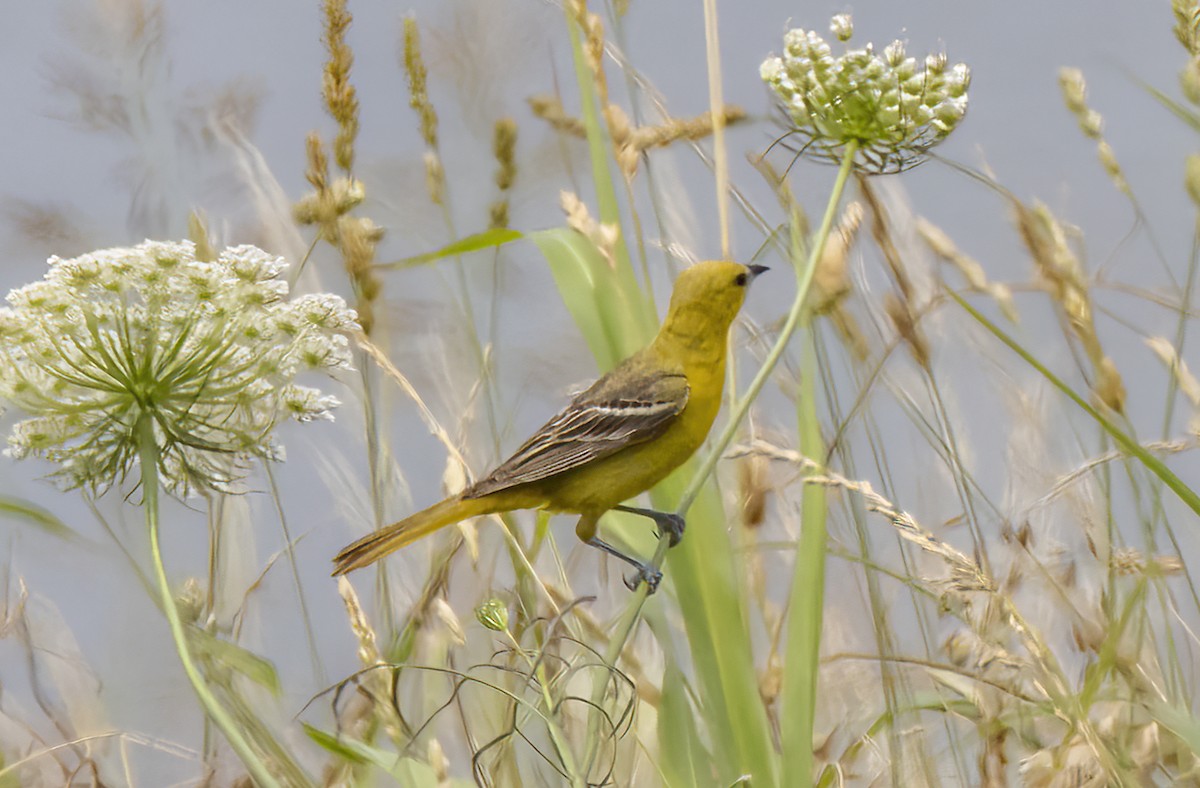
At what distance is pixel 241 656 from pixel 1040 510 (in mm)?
1579

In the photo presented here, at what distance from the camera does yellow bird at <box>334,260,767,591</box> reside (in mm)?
1643

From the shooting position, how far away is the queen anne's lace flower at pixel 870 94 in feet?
5.39

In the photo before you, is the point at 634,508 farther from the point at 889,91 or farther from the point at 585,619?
the point at 889,91

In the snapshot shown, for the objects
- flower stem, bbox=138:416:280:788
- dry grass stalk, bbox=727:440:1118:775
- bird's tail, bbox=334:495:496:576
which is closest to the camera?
flower stem, bbox=138:416:280:788

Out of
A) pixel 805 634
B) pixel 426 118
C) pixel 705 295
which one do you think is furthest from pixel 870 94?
pixel 426 118

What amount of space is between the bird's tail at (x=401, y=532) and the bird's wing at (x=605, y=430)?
0.04 m

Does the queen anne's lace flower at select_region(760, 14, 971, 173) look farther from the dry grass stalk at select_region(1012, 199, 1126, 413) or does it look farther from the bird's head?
the dry grass stalk at select_region(1012, 199, 1126, 413)

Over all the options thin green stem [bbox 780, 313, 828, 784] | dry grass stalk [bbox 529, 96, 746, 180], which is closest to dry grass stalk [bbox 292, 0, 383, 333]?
dry grass stalk [bbox 529, 96, 746, 180]

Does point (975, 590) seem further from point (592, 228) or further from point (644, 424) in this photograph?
point (592, 228)

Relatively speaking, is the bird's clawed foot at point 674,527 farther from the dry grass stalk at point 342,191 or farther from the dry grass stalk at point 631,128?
the dry grass stalk at point 342,191

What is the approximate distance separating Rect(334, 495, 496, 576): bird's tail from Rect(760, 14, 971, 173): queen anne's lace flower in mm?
704

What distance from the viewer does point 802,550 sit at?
1.81m

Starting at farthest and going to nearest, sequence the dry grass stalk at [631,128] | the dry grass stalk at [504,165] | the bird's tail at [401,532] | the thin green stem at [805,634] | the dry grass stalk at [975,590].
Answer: the dry grass stalk at [504,165]
the dry grass stalk at [631,128]
the thin green stem at [805,634]
the dry grass stalk at [975,590]
the bird's tail at [401,532]

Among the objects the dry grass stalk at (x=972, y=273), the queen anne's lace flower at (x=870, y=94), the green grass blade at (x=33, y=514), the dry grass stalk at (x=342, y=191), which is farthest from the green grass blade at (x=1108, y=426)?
the green grass blade at (x=33, y=514)
